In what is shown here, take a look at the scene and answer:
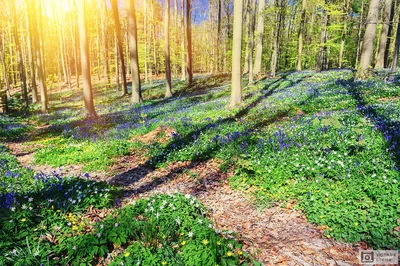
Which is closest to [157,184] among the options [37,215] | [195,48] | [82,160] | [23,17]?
[37,215]

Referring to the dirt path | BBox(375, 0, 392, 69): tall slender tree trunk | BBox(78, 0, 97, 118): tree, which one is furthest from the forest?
BBox(375, 0, 392, 69): tall slender tree trunk

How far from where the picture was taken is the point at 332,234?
4566mm

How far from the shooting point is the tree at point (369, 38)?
15.4 m

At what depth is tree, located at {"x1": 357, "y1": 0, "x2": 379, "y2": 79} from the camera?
15445 mm

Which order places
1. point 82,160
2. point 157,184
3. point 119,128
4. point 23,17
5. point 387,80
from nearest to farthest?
point 157,184 < point 82,160 < point 119,128 < point 387,80 < point 23,17

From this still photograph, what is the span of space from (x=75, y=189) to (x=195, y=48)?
8555 cm

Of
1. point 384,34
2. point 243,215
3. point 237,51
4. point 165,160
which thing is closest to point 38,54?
point 237,51

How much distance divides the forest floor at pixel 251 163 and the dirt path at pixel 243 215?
0.07 ft

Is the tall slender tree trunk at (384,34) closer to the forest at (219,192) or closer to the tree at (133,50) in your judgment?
the forest at (219,192)

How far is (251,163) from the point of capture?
7270 millimetres

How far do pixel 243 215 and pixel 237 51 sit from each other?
11.0 m

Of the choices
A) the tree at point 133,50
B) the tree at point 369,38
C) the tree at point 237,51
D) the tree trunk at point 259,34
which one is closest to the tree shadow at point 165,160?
the tree at point 237,51

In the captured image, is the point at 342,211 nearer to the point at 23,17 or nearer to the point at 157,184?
the point at 157,184

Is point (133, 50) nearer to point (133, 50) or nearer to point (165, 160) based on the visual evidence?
point (133, 50)
